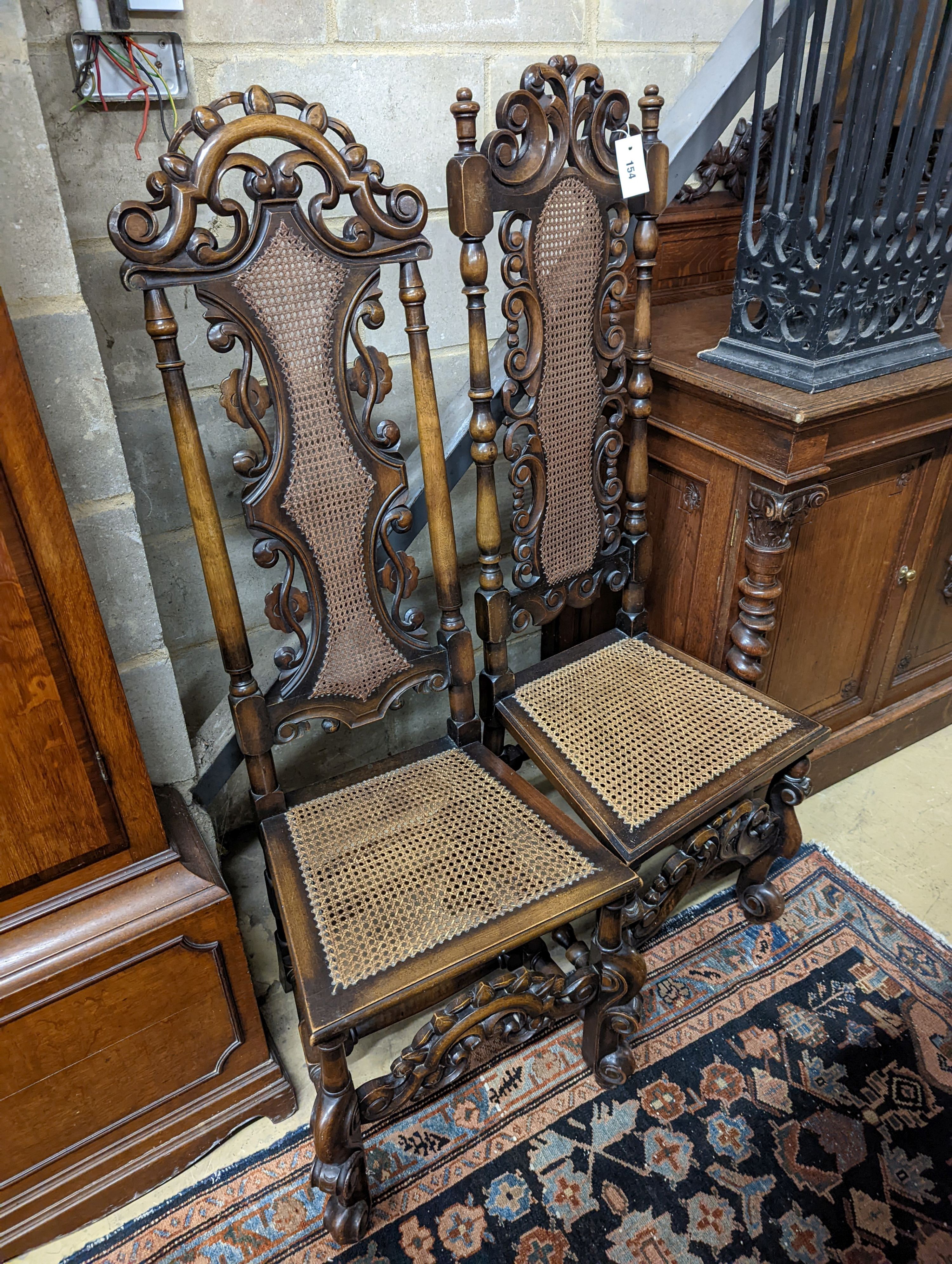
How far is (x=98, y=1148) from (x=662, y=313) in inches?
79.1

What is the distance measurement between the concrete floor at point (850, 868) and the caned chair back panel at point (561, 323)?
0.86 metres

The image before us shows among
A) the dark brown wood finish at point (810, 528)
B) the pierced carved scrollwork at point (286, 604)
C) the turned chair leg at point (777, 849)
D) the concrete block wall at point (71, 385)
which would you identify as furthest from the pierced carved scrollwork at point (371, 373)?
the turned chair leg at point (777, 849)

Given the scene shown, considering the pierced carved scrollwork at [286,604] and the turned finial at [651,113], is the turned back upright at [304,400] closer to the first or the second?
the pierced carved scrollwork at [286,604]

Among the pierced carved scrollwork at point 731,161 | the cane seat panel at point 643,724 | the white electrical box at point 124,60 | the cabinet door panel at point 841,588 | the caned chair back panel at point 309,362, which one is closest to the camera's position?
the caned chair back panel at point 309,362

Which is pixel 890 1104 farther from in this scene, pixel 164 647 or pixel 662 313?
pixel 662 313

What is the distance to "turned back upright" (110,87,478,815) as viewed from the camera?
108cm

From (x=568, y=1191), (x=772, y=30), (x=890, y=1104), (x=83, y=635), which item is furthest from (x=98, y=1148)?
(x=772, y=30)

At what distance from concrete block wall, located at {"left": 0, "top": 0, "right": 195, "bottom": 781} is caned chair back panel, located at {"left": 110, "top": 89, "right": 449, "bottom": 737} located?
9 cm

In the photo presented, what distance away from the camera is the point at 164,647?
129cm

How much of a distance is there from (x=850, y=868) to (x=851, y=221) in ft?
4.42

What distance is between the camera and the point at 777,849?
1.67 metres

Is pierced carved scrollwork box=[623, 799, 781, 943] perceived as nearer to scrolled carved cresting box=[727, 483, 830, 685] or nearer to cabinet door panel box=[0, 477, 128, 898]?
scrolled carved cresting box=[727, 483, 830, 685]

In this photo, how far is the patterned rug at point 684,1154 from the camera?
49.0 inches

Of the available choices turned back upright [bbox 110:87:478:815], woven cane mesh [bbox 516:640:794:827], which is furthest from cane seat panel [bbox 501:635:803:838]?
turned back upright [bbox 110:87:478:815]
